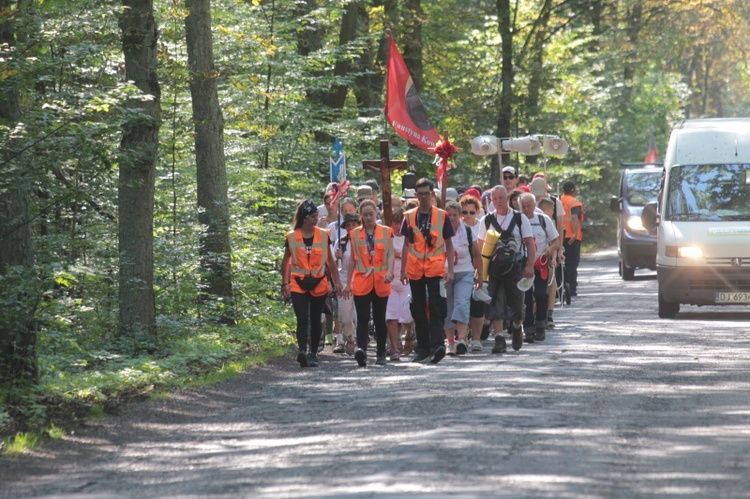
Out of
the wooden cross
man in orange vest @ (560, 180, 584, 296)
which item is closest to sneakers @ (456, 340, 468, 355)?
the wooden cross

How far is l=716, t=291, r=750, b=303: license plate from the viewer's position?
19.3 m

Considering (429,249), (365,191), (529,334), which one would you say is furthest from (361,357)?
(529,334)

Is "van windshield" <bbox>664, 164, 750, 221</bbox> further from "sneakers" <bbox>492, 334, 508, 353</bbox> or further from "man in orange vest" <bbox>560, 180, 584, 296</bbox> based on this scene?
"sneakers" <bbox>492, 334, 508, 353</bbox>

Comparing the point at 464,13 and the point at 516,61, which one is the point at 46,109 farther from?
the point at 516,61

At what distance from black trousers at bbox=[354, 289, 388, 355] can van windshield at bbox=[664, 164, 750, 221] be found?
660 centimetres

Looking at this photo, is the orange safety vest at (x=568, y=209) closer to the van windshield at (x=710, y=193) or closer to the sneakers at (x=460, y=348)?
the van windshield at (x=710, y=193)

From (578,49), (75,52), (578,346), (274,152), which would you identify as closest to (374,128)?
(274,152)

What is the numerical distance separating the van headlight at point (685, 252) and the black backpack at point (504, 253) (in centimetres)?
434

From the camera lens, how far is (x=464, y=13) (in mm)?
36656

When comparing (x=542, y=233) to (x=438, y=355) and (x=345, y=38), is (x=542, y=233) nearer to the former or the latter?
(x=438, y=355)

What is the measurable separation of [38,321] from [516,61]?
93.2ft

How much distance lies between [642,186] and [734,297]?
1205cm

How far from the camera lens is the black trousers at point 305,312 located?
14977 millimetres

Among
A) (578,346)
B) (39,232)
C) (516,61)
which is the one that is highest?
(516,61)
